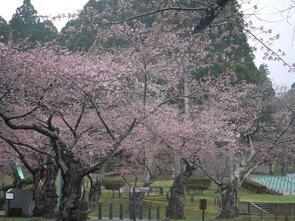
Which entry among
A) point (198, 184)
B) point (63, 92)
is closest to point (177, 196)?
point (63, 92)

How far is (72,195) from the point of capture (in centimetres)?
1364

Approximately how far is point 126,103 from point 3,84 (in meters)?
6.32

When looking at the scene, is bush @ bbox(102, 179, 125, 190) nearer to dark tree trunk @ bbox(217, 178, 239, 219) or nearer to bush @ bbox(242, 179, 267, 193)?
bush @ bbox(242, 179, 267, 193)

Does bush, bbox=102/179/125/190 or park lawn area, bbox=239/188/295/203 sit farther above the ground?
bush, bbox=102/179/125/190

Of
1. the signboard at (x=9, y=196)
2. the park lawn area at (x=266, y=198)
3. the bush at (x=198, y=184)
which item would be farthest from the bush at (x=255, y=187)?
the signboard at (x=9, y=196)

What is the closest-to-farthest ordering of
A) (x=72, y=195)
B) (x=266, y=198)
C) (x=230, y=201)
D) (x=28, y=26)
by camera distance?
(x=72, y=195), (x=230, y=201), (x=266, y=198), (x=28, y=26)

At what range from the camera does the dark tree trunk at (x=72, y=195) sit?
1362cm

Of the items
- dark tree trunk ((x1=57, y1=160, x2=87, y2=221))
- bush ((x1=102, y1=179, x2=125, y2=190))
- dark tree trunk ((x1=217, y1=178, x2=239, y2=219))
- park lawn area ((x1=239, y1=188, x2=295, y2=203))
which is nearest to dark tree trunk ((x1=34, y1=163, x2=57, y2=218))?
dark tree trunk ((x1=57, y1=160, x2=87, y2=221))

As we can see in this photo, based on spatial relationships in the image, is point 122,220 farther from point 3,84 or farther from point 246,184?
point 246,184

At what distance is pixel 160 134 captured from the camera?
63.8 ft

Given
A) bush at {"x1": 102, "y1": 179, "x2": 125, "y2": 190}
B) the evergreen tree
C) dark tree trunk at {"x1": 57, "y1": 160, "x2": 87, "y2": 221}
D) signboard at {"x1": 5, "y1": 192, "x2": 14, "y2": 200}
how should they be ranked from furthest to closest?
the evergreen tree < bush at {"x1": 102, "y1": 179, "x2": 125, "y2": 190} < signboard at {"x1": 5, "y1": 192, "x2": 14, "y2": 200} < dark tree trunk at {"x1": 57, "y1": 160, "x2": 87, "y2": 221}

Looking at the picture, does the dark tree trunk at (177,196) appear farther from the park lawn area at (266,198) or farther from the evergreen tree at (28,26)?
the evergreen tree at (28,26)

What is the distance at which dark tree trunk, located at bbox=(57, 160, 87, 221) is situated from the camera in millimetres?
13617

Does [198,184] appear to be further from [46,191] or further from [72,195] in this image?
[72,195]
